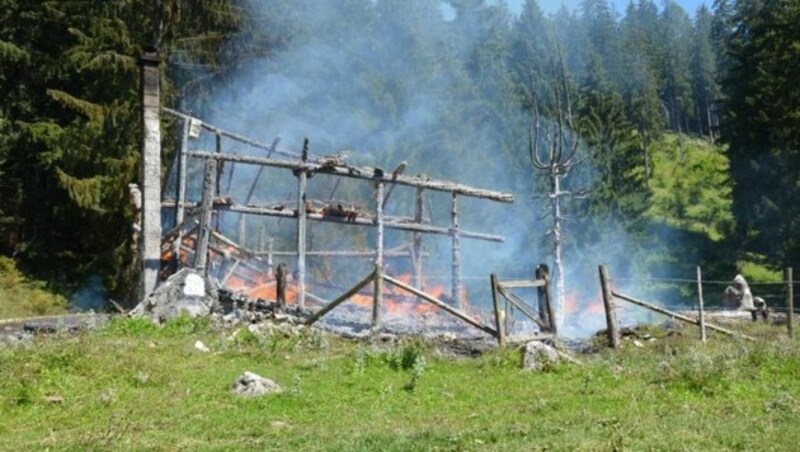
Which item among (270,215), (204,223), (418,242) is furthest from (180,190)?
(418,242)

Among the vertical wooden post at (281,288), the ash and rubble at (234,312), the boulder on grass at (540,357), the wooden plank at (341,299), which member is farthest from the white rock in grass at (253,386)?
the vertical wooden post at (281,288)

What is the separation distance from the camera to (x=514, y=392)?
1069 cm

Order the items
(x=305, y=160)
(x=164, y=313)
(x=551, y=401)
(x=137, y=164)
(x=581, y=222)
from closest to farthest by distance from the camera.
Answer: (x=551, y=401)
(x=164, y=313)
(x=305, y=160)
(x=137, y=164)
(x=581, y=222)

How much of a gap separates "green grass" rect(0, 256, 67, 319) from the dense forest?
1.34m

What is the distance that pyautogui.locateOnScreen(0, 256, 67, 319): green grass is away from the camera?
79.3 ft

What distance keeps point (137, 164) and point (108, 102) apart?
3.82 metres

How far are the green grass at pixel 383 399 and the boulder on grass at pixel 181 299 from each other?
218 cm

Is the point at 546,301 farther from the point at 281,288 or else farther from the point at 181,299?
the point at 181,299

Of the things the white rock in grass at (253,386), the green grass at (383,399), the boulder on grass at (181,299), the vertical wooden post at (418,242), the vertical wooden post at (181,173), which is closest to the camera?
the green grass at (383,399)

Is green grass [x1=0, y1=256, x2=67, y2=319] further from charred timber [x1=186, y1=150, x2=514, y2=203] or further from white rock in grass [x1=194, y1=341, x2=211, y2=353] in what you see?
white rock in grass [x1=194, y1=341, x2=211, y2=353]

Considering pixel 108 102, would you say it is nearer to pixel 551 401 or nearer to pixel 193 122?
pixel 193 122

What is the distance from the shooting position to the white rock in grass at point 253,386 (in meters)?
10.2

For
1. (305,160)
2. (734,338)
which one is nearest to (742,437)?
(734,338)

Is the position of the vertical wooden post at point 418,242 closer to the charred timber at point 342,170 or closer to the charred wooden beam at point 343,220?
the charred wooden beam at point 343,220
